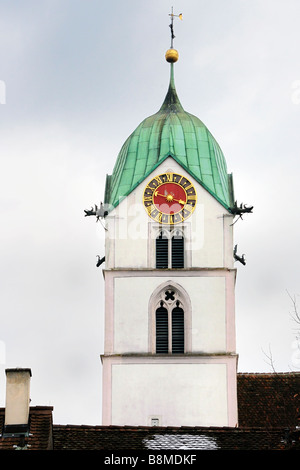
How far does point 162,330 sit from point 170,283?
4.82 feet

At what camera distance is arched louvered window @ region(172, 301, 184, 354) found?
180 ft

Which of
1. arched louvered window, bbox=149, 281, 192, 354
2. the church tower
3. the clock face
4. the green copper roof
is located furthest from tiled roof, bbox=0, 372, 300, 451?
the green copper roof

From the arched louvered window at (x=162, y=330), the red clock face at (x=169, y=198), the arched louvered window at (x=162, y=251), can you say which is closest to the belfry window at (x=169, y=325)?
the arched louvered window at (x=162, y=330)

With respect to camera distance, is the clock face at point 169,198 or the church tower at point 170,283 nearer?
the church tower at point 170,283

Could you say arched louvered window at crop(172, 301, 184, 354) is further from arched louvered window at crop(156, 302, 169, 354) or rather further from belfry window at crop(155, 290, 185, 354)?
arched louvered window at crop(156, 302, 169, 354)

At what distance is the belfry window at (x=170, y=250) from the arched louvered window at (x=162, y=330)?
131 centimetres

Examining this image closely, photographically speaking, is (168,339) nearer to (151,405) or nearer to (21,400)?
(151,405)

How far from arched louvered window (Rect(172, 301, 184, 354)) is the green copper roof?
3.78 m

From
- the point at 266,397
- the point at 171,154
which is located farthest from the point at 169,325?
the point at 171,154

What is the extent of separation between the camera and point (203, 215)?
2226 inches

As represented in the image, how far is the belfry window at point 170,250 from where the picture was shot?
5594cm

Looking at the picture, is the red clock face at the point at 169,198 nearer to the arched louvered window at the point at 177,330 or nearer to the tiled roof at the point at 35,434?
the arched louvered window at the point at 177,330
